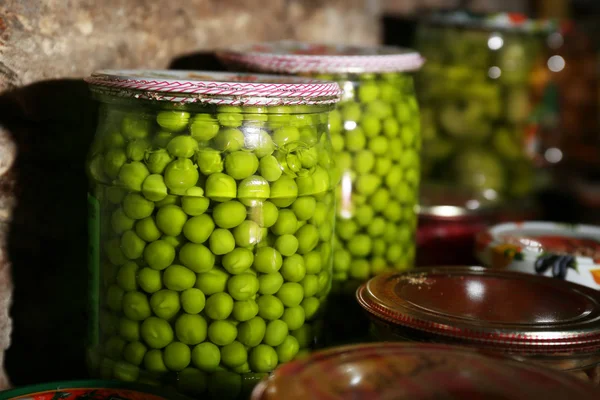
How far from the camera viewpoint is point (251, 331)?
2.43ft

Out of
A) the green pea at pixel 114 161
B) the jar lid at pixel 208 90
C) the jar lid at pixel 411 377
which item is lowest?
the jar lid at pixel 411 377

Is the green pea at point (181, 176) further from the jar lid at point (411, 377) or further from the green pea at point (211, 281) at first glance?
the jar lid at point (411, 377)

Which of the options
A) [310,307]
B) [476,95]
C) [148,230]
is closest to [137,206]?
[148,230]

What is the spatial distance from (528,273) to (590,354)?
0.61ft

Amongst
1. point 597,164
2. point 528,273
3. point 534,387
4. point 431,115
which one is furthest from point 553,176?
point 534,387

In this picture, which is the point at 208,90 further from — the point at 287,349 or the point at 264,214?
the point at 287,349

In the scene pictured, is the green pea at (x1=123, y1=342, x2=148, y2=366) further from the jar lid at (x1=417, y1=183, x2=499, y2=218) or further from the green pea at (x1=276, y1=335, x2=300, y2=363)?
the jar lid at (x1=417, y1=183, x2=499, y2=218)

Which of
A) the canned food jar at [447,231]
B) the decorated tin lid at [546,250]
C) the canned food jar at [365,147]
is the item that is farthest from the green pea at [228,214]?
the canned food jar at [447,231]

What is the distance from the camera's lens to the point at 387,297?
0.78 meters

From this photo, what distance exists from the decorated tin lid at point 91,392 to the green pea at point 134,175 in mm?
193

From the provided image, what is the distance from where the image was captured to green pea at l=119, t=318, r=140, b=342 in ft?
2.46

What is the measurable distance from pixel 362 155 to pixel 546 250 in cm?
29

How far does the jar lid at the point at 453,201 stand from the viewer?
1307 mm

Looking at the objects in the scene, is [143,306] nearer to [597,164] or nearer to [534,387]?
[534,387]
